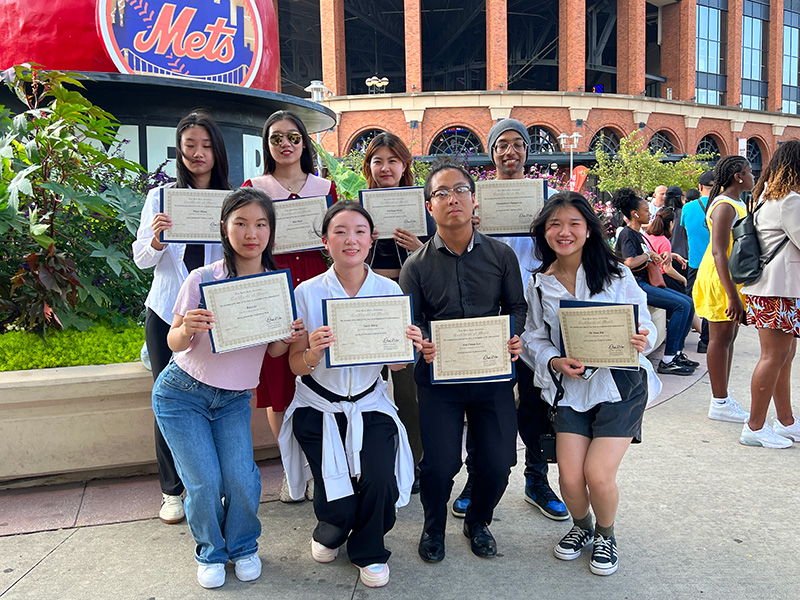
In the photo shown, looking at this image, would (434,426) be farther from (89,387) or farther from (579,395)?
(89,387)

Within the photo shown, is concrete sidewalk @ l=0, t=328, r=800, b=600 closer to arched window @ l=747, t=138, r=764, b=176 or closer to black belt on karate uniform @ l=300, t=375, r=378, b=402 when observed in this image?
black belt on karate uniform @ l=300, t=375, r=378, b=402

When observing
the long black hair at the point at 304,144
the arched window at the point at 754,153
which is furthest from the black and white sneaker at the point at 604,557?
the arched window at the point at 754,153

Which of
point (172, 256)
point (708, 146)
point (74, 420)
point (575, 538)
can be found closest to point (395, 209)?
point (172, 256)

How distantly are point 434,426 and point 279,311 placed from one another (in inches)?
35.7

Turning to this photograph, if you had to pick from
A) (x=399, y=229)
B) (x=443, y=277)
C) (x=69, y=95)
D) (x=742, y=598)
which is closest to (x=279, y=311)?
(x=443, y=277)

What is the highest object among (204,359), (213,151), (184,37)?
(184,37)

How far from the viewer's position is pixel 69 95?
402cm

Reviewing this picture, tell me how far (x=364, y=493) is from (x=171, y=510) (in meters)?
1.21

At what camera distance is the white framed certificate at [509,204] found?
3250mm

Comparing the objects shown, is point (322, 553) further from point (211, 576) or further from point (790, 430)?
point (790, 430)

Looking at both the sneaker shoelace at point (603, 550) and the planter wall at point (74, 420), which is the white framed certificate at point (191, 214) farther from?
the sneaker shoelace at point (603, 550)

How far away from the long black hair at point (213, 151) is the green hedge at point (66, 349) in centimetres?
132

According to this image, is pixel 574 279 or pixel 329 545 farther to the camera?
pixel 574 279

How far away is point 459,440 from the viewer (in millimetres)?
2869
